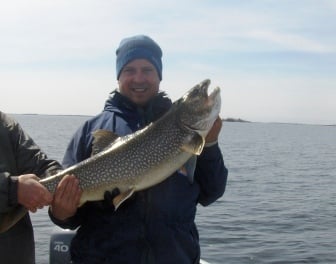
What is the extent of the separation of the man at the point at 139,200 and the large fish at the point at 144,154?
0.36 ft

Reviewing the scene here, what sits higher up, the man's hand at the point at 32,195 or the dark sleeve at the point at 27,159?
the dark sleeve at the point at 27,159

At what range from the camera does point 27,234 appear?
491 cm

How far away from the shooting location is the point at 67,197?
176 inches

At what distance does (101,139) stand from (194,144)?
2.72ft

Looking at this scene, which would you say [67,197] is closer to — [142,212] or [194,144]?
[142,212]

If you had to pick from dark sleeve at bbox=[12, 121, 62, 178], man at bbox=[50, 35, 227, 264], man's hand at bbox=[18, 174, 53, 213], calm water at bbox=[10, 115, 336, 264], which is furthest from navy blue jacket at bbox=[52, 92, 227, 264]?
calm water at bbox=[10, 115, 336, 264]

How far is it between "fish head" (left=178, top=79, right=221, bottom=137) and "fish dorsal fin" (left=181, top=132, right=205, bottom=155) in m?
0.06

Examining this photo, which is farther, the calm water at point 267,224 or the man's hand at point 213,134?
the calm water at point 267,224

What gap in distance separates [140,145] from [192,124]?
1.71 feet

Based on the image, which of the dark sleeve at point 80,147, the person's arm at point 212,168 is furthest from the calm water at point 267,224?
the person's arm at point 212,168

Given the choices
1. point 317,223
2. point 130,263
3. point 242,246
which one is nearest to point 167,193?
point 130,263

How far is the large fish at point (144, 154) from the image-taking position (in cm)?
455

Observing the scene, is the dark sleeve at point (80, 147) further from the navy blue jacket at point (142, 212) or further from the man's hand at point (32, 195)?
the man's hand at point (32, 195)

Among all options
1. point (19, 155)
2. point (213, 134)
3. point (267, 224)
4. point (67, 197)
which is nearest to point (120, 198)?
point (67, 197)
